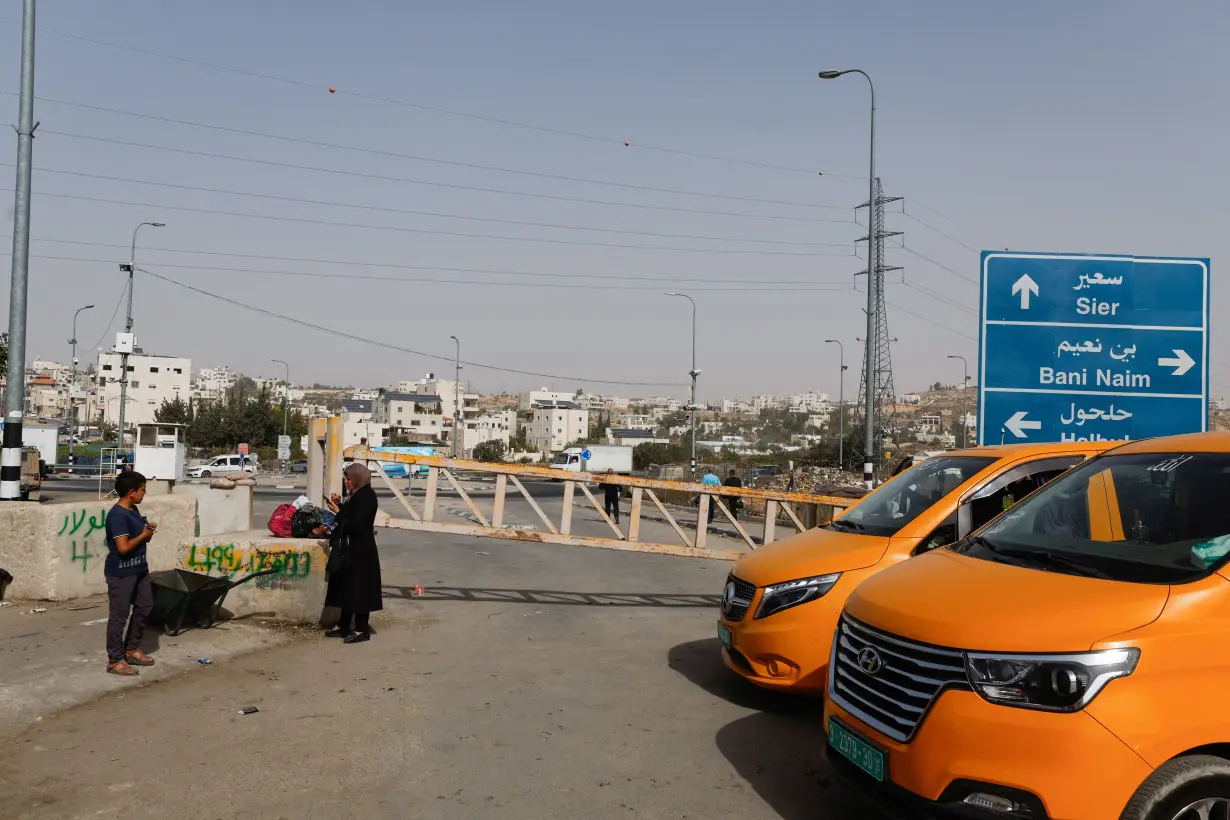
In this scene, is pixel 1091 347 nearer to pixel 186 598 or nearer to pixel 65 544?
pixel 186 598

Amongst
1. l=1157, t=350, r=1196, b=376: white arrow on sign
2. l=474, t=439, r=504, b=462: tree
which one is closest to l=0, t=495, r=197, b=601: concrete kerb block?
l=1157, t=350, r=1196, b=376: white arrow on sign

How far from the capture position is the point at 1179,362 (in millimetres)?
10875

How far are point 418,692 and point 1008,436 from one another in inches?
309

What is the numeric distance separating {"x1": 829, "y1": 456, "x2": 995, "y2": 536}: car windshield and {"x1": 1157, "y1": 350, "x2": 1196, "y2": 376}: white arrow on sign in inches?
203

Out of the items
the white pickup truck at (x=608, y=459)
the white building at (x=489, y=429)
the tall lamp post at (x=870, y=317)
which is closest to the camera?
the tall lamp post at (x=870, y=317)

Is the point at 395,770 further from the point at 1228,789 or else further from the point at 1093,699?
the point at 1228,789

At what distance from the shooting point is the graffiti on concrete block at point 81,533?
33.1ft

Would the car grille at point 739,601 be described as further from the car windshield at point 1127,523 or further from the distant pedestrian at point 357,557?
the distant pedestrian at point 357,557

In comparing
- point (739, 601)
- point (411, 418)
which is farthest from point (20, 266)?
point (411, 418)

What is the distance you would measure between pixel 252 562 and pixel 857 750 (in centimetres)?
723

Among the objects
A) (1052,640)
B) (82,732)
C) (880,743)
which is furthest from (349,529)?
(1052,640)

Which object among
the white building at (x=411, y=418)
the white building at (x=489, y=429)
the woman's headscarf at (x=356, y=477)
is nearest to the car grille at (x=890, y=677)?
the woman's headscarf at (x=356, y=477)

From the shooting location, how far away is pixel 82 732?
6.06 m

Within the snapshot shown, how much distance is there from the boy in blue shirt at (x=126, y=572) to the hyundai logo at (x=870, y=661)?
18.4 feet
